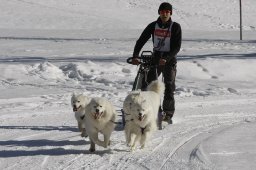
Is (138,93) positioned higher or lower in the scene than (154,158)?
higher

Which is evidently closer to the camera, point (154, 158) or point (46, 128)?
point (154, 158)

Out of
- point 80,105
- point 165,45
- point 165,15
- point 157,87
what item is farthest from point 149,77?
point 80,105

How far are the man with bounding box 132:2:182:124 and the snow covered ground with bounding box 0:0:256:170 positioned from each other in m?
0.75

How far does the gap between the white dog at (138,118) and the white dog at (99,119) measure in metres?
0.22

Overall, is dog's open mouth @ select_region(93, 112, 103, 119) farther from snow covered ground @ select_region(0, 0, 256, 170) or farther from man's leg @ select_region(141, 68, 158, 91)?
man's leg @ select_region(141, 68, 158, 91)

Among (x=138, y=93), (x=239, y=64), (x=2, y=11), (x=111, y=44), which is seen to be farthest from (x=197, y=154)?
(x=2, y=11)

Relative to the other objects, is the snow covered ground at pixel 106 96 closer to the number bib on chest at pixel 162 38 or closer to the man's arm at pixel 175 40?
the man's arm at pixel 175 40

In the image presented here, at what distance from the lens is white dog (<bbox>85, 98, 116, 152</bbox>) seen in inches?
258

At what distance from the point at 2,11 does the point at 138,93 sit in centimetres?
2958

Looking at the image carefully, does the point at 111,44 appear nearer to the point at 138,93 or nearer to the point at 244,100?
the point at 244,100

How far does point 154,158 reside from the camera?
6.48m

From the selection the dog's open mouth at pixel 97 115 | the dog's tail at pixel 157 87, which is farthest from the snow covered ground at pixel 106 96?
the dog's tail at pixel 157 87

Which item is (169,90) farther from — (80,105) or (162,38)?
(80,105)

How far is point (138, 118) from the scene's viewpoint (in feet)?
22.0
